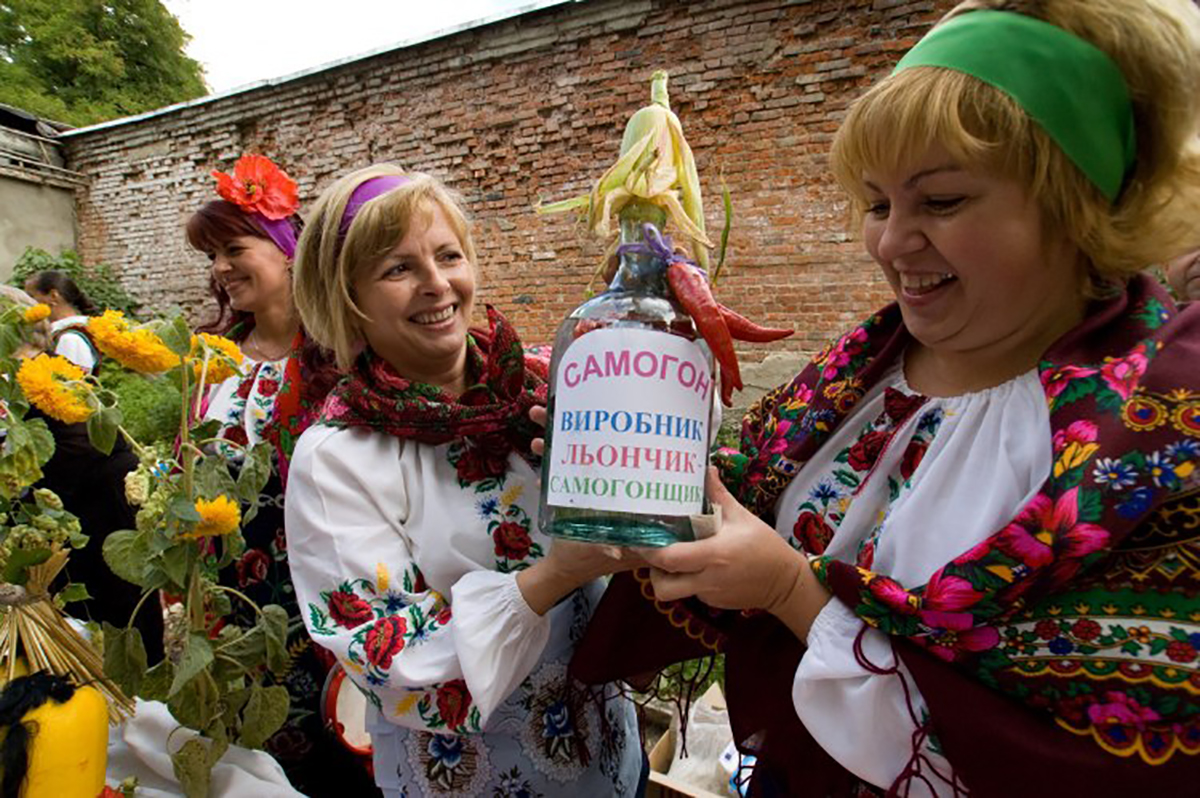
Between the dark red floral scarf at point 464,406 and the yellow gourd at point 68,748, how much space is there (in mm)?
603

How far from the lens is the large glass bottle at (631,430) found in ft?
2.52

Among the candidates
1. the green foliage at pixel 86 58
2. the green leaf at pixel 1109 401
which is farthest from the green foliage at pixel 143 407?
the green foliage at pixel 86 58

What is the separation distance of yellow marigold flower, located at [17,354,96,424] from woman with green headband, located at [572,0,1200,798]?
3.09ft

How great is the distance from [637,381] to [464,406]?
50 centimetres

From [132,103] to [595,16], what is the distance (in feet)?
56.3

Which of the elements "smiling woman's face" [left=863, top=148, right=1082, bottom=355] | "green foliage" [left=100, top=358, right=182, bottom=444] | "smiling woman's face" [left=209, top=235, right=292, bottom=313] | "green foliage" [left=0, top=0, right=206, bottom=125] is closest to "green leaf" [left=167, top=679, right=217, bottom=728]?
"smiling woman's face" [left=863, top=148, right=1082, bottom=355]

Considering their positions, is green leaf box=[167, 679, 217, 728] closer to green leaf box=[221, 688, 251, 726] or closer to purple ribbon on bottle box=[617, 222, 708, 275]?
green leaf box=[221, 688, 251, 726]

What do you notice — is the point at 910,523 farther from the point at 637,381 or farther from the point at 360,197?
Answer: the point at 360,197

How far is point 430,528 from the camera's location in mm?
1141

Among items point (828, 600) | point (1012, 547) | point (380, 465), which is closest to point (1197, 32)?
point (1012, 547)

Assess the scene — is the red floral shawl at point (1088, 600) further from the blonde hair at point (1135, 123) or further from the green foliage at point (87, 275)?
the green foliage at point (87, 275)

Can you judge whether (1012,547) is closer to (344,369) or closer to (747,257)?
(344,369)

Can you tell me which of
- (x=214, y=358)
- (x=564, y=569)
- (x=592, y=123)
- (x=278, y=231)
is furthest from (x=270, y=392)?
(x=592, y=123)

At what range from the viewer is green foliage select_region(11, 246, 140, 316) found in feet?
29.7
